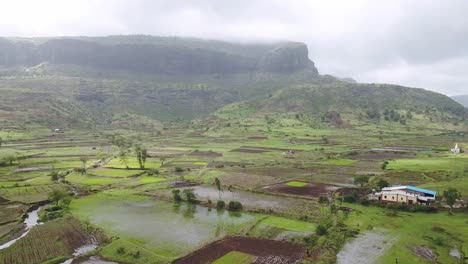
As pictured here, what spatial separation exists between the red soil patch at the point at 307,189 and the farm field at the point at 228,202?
0.72 feet

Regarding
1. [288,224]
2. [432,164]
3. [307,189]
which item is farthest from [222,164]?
[288,224]

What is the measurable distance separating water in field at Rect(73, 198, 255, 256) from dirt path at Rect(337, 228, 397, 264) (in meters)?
16.7

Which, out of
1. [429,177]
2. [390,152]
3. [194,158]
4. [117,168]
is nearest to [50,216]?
[117,168]

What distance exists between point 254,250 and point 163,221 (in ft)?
64.3

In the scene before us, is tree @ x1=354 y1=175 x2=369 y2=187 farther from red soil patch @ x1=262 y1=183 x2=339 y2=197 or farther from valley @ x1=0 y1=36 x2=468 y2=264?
red soil patch @ x1=262 y1=183 x2=339 y2=197

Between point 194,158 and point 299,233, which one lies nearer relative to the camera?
point 299,233

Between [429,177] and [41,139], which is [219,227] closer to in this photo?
[429,177]

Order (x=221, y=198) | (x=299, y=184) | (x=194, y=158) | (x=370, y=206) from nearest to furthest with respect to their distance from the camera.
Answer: (x=370, y=206), (x=221, y=198), (x=299, y=184), (x=194, y=158)

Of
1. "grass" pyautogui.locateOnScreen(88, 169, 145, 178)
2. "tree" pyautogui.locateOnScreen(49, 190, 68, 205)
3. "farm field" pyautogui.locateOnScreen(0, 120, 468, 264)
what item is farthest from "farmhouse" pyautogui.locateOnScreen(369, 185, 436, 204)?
"grass" pyautogui.locateOnScreen(88, 169, 145, 178)

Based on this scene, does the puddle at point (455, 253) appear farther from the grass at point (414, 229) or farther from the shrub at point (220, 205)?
the shrub at point (220, 205)

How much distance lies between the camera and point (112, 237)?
5644cm

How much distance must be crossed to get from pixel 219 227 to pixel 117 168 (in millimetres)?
63907

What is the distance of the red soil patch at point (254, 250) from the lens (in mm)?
48125

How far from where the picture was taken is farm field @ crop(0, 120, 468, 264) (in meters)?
51.8
